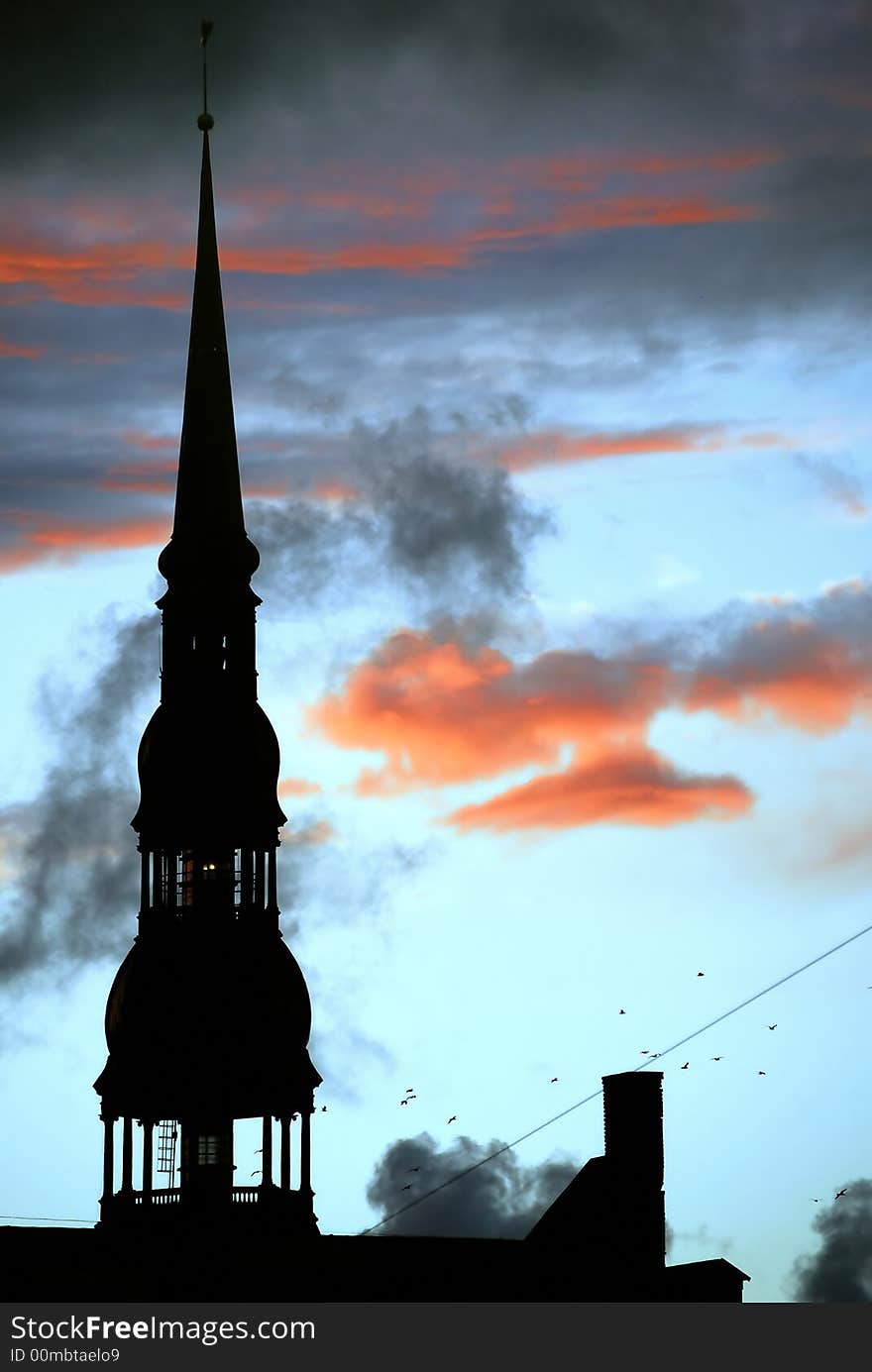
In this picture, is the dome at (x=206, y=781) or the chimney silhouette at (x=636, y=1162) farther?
the dome at (x=206, y=781)

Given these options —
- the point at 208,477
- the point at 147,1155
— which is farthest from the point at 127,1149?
the point at 208,477

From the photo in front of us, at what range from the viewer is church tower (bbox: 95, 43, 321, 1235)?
8669 cm

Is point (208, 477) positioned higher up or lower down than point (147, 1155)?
higher up

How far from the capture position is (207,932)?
8775 cm

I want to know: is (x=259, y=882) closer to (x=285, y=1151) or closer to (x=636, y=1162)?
(x=285, y=1151)

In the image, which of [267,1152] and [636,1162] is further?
[267,1152]

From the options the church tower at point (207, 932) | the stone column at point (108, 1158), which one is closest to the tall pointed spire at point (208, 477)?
the church tower at point (207, 932)

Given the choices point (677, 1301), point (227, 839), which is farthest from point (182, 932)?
point (677, 1301)

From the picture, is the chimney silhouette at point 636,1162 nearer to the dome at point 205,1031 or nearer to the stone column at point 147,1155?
the dome at point 205,1031

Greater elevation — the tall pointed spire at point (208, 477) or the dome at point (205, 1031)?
the tall pointed spire at point (208, 477)

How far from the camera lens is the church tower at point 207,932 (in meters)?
86.7

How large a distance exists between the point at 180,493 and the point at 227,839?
9.04m

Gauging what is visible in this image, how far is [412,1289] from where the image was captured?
82.2 m

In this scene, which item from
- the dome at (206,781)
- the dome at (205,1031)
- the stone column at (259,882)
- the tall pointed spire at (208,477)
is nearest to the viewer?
the dome at (205,1031)
